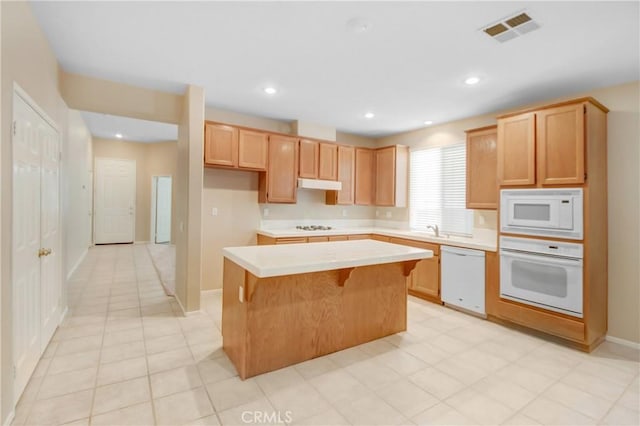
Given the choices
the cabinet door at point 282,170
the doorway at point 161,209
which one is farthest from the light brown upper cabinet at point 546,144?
the doorway at point 161,209

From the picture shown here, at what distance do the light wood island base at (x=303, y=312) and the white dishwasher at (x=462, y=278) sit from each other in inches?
45.9

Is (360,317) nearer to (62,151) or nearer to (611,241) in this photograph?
(611,241)

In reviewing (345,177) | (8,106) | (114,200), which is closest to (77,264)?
(114,200)

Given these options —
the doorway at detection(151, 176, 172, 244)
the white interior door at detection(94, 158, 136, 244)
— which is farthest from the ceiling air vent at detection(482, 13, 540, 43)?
the white interior door at detection(94, 158, 136, 244)

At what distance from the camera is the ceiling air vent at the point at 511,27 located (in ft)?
7.06

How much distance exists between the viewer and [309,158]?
16.0 feet

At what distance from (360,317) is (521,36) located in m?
2.69

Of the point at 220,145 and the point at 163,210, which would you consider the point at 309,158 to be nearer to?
the point at 220,145

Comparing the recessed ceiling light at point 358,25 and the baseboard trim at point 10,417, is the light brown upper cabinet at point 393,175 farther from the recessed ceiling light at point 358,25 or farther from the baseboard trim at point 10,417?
the baseboard trim at point 10,417

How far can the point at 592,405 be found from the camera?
6.89ft

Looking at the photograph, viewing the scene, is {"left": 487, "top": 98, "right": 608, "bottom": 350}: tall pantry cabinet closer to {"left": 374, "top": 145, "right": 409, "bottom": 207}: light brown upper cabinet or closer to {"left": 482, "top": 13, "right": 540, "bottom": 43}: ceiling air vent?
{"left": 482, "top": 13, "right": 540, "bottom": 43}: ceiling air vent

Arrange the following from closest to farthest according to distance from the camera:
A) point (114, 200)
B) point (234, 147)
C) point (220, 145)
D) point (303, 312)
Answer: point (303, 312) → point (220, 145) → point (234, 147) → point (114, 200)

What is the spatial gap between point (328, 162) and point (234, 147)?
5.21 ft

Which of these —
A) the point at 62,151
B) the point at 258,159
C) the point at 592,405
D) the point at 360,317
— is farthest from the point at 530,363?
the point at 62,151
